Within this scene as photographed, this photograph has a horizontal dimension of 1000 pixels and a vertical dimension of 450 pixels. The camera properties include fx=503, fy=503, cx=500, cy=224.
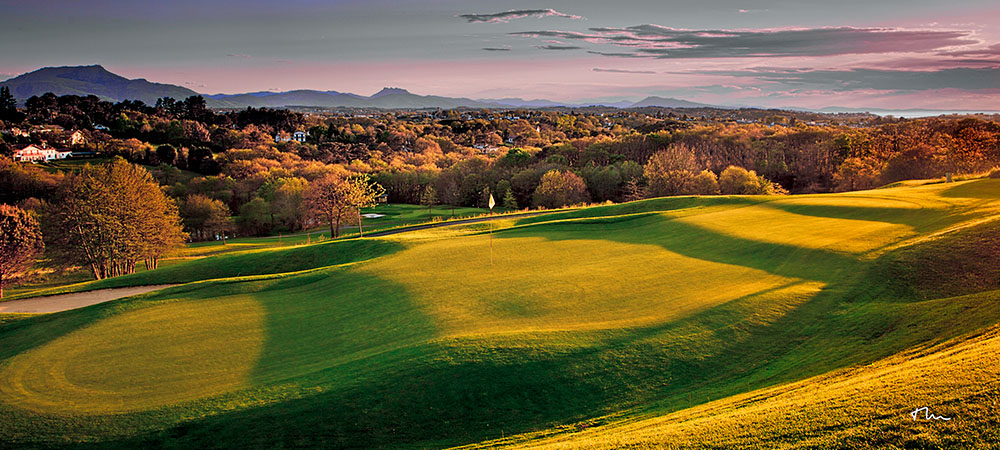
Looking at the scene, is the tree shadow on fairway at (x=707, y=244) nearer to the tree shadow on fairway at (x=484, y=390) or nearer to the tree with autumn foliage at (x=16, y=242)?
the tree shadow on fairway at (x=484, y=390)

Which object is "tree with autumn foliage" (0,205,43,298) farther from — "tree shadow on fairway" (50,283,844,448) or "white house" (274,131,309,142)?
"white house" (274,131,309,142)

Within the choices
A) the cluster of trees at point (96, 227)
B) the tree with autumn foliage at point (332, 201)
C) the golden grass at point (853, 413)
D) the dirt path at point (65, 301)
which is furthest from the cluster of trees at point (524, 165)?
the golden grass at point (853, 413)

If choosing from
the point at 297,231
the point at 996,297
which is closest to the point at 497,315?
the point at 996,297

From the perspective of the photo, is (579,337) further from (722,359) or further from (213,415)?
(213,415)

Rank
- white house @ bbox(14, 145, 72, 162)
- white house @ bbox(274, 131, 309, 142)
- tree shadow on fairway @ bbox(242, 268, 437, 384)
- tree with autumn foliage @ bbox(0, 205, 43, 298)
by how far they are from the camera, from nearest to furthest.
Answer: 1. tree shadow on fairway @ bbox(242, 268, 437, 384)
2. tree with autumn foliage @ bbox(0, 205, 43, 298)
3. white house @ bbox(14, 145, 72, 162)
4. white house @ bbox(274, 131, 309, 142)

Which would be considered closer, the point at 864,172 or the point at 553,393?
the point at 553,393

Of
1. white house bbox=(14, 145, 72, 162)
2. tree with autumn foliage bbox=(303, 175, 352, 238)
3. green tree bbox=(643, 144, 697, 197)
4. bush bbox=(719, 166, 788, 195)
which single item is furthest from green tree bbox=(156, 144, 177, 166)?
bush bbox=(719, 166, 788, 195)
